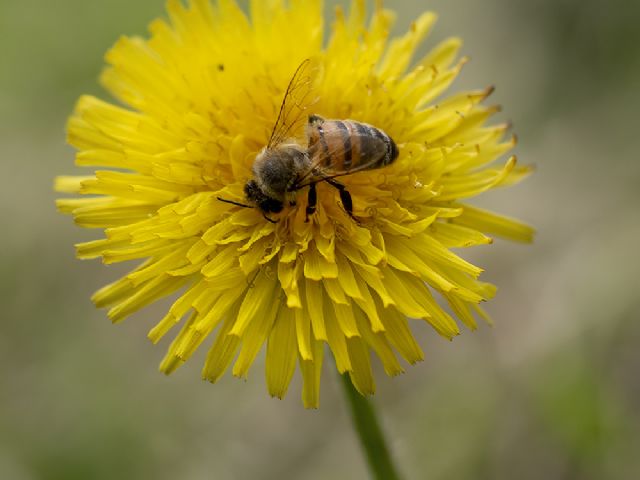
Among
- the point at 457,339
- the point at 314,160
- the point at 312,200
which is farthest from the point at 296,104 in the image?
the point at 457,339

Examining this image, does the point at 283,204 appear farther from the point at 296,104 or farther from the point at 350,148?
the point at 296,104

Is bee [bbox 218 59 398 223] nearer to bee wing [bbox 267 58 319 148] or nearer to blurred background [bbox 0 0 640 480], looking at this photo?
bee wing [bbox 267 58 319 148]

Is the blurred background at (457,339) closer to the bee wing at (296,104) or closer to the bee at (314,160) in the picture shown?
the bee at (314,160)

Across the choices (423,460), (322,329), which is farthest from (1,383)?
(322,329)

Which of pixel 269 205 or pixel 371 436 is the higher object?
pixel 269 205

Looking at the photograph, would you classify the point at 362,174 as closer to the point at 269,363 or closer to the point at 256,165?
the point at 256,165

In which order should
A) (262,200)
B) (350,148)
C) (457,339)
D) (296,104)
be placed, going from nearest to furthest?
(350,148), (262,200), (296,104), (457,339)
